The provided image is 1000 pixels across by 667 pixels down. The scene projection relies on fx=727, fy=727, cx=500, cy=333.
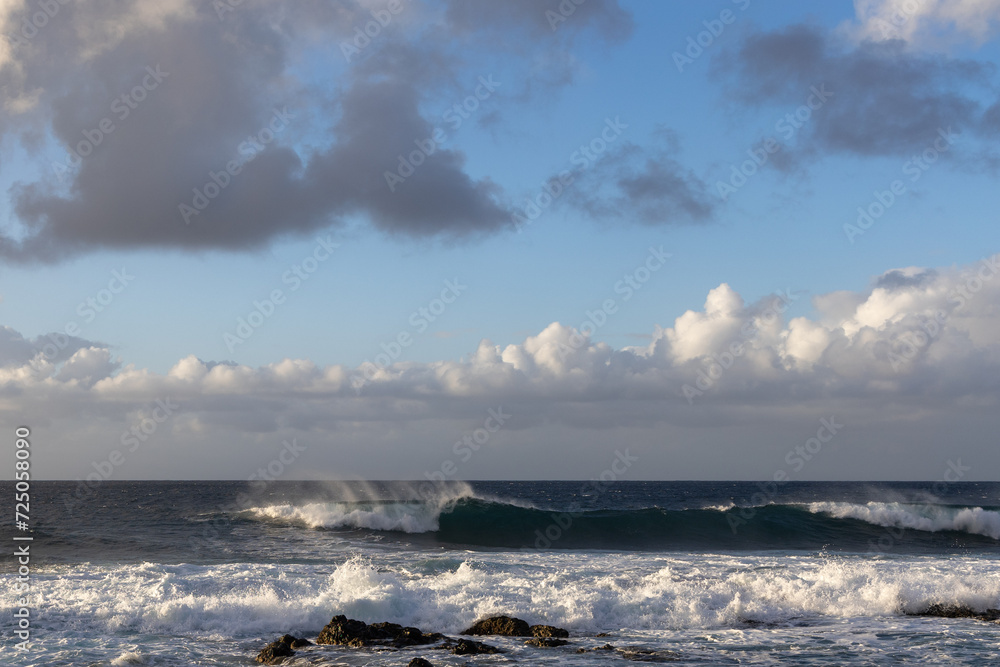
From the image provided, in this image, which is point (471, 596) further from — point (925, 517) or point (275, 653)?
point (925, 517)

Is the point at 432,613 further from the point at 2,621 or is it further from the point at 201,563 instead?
the point at 201,563

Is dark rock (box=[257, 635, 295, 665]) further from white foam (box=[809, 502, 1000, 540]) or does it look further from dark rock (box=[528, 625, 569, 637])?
white foam (box=[809, 502, 1000, 540])

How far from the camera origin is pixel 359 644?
14.2 m

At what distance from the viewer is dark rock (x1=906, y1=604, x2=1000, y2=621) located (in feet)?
56.9

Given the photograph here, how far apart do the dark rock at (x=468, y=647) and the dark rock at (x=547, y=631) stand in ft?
4.26

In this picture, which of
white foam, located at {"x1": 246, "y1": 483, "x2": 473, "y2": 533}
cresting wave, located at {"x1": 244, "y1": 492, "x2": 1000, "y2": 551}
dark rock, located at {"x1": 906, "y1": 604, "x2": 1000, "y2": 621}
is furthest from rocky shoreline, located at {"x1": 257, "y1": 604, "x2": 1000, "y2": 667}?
white foam, located at {"x1": 246, "y1": 483, "x2": 473, "y2": 533}

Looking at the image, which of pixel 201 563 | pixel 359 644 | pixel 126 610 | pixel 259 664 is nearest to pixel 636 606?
pixel 359 644

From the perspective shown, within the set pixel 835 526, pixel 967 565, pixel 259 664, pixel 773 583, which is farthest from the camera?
pixel 835 526

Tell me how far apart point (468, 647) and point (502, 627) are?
169 cm

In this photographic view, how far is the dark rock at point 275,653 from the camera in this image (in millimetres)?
13184

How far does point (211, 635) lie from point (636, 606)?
377 inches

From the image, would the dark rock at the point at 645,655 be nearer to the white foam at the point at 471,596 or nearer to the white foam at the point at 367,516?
the white foam at the point at 471,596

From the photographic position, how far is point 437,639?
1458 cm

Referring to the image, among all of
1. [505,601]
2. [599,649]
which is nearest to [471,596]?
[505,601]
